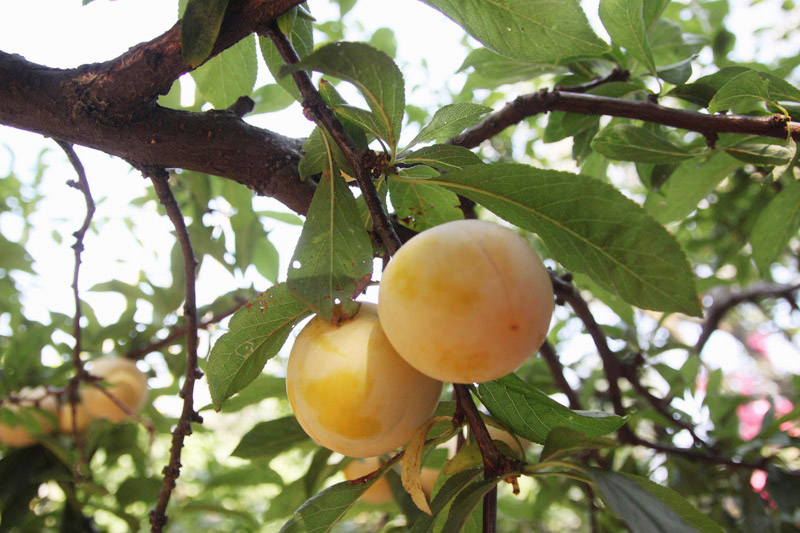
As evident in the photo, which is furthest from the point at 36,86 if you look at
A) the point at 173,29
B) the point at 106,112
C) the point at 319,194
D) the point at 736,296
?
the point at 736,296

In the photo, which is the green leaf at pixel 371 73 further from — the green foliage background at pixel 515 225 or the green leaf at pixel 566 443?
the green leaf at pixel 566 443

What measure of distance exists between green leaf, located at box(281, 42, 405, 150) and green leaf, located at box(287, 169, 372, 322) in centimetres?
9

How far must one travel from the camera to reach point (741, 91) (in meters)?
0.79

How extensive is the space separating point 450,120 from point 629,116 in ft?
1.09

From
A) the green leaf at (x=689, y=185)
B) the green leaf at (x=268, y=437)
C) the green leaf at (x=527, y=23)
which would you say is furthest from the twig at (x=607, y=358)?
the green leaf at (x=268, y=437)

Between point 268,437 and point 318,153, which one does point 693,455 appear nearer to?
point 268,437

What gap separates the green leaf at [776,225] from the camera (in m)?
1.18

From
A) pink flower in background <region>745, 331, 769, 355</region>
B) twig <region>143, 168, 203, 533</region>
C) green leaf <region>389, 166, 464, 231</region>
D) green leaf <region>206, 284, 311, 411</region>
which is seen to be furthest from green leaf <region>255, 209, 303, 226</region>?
pink flower in background <region>745, 331, 769, 355</region>

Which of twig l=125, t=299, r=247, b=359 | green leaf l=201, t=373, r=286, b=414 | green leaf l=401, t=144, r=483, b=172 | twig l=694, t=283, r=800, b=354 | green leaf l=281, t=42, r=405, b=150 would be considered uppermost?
twig l=125, t=299, r=247, b=359

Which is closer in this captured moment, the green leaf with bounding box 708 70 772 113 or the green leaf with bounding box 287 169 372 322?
the green leaf with bounding box 287 169 372 322

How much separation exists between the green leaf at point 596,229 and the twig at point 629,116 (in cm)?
39

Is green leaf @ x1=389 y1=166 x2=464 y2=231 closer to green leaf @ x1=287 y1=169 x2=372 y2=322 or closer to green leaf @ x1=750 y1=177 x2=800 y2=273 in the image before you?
green leaf @ x1=287 y1=169 x2=372 y2=322

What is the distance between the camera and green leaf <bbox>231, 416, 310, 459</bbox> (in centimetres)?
109

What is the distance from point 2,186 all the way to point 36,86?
171 cm
